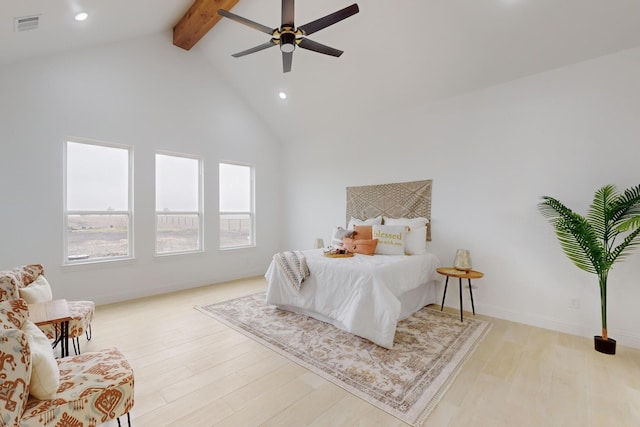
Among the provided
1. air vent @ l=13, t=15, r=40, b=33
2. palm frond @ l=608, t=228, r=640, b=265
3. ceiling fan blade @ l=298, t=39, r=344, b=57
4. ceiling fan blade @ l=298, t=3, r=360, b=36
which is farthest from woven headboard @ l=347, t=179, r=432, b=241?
air vent @ l=13, t=15, r=40, b=33

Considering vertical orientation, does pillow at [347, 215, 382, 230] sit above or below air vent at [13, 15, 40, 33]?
below

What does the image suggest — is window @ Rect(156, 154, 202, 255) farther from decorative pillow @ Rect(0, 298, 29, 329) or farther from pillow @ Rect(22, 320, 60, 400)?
pillow @ Rect(22, 320, 60, 400)

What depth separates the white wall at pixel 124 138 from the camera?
3.29m

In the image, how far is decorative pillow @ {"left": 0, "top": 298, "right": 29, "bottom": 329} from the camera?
1.31 metres

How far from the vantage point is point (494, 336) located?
2895 mm

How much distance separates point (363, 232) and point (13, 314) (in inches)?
131

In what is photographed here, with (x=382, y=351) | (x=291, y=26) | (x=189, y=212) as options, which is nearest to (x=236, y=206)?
(x=189, y=212)

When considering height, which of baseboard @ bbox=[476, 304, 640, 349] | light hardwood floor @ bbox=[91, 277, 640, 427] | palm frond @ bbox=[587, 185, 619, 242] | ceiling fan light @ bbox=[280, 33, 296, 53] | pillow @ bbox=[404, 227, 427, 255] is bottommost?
light hardwood floor @ bbox=[91, 277, 640, 427]

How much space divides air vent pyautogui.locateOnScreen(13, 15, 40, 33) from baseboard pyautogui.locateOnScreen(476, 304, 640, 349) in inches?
215

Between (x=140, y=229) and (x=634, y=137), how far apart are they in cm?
587

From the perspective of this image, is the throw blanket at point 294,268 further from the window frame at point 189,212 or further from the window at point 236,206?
the window at point 236,206

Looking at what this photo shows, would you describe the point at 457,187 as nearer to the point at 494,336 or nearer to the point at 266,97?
the point at 494,336

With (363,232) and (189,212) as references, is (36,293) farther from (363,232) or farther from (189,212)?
(363,232)

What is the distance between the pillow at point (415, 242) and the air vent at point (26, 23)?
4.39 metres
